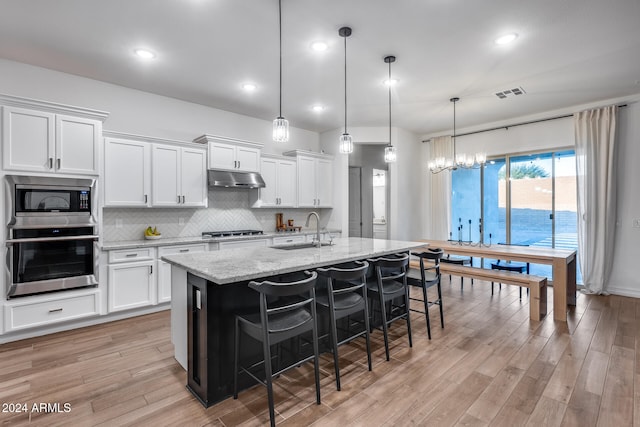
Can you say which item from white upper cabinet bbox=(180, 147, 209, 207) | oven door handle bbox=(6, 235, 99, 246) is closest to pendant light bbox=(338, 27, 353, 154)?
white upper cabinet bbox=(180, 147, 209, 207)

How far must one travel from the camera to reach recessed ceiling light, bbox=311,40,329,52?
320cm

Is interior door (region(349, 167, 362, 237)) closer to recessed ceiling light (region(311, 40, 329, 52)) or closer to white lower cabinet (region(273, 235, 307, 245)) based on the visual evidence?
white lower cabinet (region(273, 235, 307, 245))

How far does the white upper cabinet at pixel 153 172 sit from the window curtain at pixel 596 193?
5.94 m

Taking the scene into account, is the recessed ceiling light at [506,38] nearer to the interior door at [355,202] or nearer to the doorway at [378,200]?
the interior door at [355,202]

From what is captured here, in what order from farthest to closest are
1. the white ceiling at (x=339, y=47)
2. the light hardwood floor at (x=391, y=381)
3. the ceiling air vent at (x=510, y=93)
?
the ceiling air vent at (x=510, y=93)
the white ceiling at (x=339, y=47)
the light hardwood floor at (x=391, y=381)

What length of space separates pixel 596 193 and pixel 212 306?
19.1 feet

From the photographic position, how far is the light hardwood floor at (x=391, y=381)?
2.04 metres

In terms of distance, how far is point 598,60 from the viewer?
3582 millimetres

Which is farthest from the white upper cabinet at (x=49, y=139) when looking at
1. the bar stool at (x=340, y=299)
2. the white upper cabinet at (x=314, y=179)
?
the white upper cabinet at (x=314, y=179)

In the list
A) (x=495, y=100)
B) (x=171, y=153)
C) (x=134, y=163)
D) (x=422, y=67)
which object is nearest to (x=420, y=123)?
(x=495, y=100)

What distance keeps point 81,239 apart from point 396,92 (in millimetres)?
4407

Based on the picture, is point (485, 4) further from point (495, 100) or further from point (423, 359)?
point (423, 359)

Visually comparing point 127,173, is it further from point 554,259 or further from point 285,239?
point 554,259

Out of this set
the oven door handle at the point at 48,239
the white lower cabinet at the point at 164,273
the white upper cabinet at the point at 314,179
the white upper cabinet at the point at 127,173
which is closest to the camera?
the oven door handle at the point at 48,239
